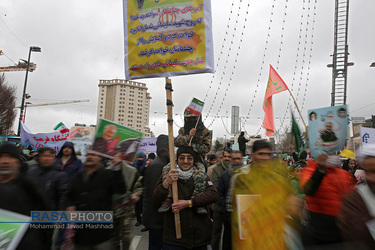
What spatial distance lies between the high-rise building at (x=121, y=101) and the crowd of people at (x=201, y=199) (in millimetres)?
72563

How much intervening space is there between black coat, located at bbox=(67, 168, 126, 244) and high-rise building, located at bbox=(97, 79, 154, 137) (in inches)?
2869

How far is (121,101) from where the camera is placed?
249 feet

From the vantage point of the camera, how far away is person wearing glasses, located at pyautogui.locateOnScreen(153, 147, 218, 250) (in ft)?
9.82

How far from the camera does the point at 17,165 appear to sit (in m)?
2.65

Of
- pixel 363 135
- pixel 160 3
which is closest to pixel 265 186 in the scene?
pixel 160 3

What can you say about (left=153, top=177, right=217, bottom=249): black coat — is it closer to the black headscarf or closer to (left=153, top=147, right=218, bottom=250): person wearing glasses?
(left=153, top=147, right=218, bottom=250): person wearing glasses

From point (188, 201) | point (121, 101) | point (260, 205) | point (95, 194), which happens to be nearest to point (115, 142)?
point (95, 194)

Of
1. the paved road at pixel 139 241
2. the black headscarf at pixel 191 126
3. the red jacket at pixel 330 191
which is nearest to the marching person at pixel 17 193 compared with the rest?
the black headscarf at pixel 191 126

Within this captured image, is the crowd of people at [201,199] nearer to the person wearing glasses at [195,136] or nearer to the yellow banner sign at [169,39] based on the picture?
the person wearing glasses at [195,136]

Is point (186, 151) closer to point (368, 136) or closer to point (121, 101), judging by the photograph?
point (368, 136)

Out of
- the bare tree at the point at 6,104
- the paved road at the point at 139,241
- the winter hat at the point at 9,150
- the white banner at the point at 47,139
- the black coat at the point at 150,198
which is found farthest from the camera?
the bare tree at the point at 6,104

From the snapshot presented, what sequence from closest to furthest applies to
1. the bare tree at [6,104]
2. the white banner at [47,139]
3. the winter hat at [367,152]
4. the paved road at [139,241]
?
the winter hat at [367,152] → the paved road at [139,241] → the white banner at [47,139] → the bare tree at [6,104]

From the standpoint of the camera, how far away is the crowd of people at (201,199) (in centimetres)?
231

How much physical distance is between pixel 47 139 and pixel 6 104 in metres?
19.9
